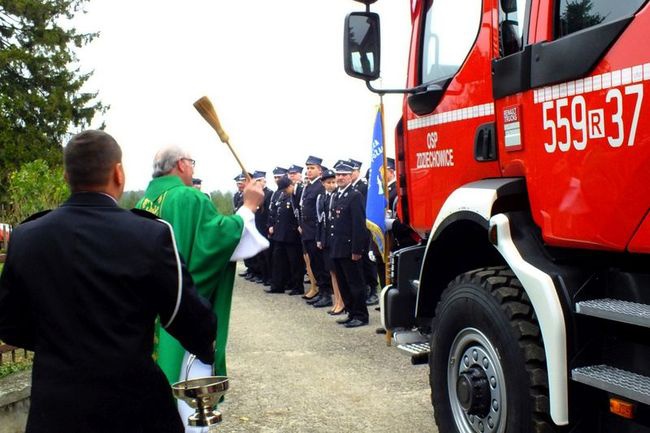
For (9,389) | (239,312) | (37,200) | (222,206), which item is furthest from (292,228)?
(222,206)

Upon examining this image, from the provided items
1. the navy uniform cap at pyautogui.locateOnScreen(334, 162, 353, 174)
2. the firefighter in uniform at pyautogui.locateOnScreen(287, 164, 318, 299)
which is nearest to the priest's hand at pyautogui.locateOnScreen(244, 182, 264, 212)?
the navy uniform cap at pyautogui.locateOnScreen(334, 162, 353, 174)

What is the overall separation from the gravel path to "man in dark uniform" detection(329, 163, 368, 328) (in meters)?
0.29

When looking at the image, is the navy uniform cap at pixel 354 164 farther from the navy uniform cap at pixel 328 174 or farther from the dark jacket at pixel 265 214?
the dark jacket at pixel 265 214

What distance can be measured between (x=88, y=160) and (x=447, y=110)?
2.32 metres

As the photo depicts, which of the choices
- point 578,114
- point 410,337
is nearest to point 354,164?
point 410,337

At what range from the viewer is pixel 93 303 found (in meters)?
2.24

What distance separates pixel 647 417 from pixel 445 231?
1.51 metres

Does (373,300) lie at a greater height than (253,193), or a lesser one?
lesser

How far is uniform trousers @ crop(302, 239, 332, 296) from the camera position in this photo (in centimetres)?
1109

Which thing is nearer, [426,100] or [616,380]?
[616,380]

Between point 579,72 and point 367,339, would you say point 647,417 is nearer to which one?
point 579,72

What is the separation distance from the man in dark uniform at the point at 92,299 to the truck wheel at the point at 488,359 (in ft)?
4.92

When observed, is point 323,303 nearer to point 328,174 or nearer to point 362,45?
point 328,174

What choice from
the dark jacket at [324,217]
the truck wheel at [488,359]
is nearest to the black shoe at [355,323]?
the dark jacket at [324,217]
